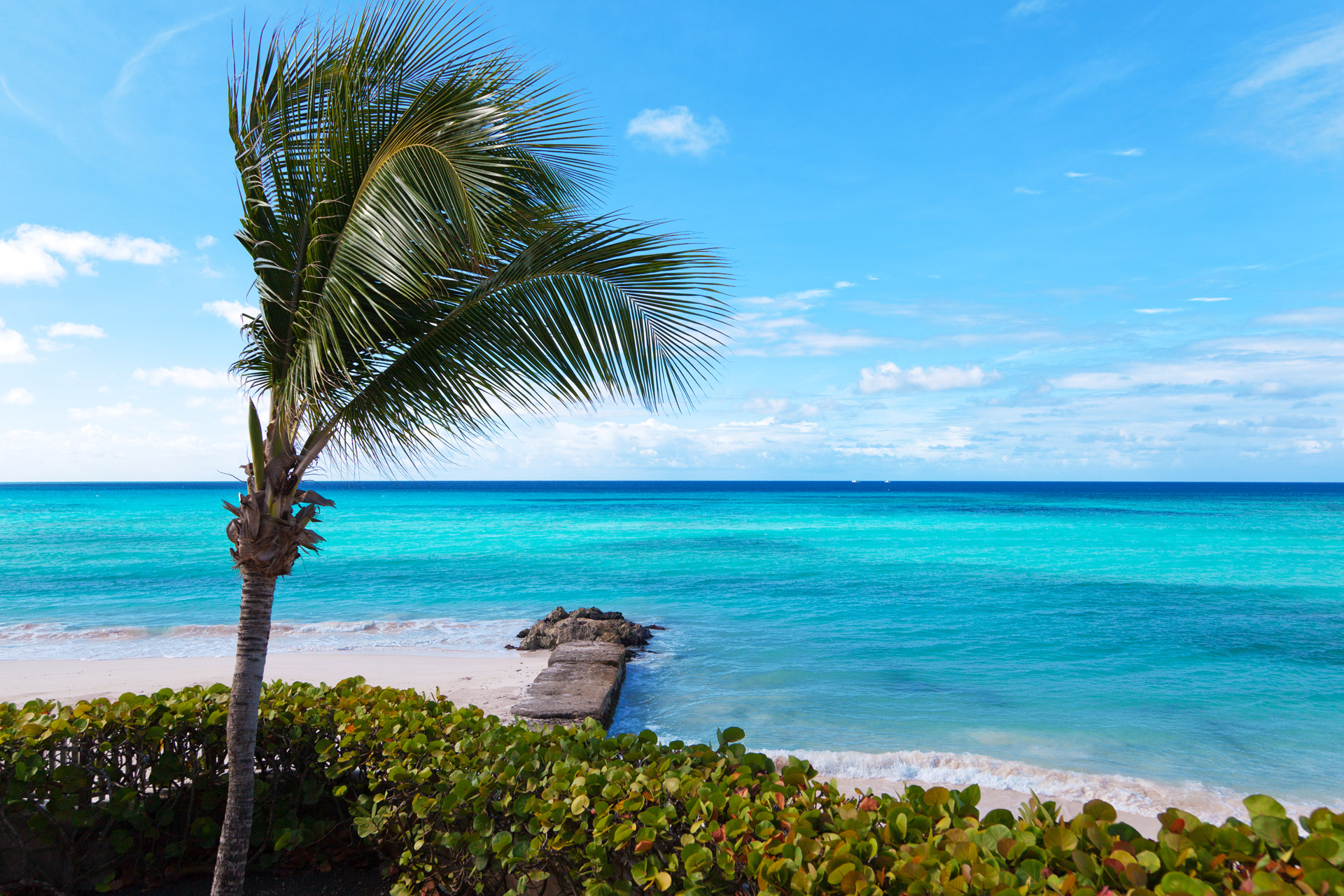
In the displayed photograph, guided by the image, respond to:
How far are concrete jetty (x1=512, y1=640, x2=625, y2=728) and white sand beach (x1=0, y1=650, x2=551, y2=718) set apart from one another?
579mm

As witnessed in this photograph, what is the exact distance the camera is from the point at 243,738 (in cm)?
344

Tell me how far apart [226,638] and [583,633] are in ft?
23.2

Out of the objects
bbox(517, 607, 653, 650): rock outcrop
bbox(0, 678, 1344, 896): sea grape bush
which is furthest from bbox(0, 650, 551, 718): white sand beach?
bbox(0, 678, 1344, 896): sea grape bush

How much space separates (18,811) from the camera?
3.55m

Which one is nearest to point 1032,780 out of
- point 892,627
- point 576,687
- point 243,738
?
point 576,687

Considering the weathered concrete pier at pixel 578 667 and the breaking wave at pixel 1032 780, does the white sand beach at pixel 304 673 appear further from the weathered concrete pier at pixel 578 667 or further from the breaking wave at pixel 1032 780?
the breaking wave at pixel 1032 780

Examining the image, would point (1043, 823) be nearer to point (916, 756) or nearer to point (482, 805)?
point (482, 805)

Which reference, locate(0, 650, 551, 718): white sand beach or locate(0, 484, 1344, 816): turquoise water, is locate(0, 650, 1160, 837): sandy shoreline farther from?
locate(0, 484, 1344, 816): turquoise water

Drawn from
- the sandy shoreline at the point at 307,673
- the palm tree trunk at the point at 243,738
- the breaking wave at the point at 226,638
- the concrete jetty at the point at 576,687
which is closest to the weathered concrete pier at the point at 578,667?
the concrete jetty at the point at 576,687

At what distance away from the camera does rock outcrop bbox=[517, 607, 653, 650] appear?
37.0 feet

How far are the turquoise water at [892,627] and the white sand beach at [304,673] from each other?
1037 millimetres

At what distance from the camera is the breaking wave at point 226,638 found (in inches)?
467

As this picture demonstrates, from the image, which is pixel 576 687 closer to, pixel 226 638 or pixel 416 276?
pixel 416 276

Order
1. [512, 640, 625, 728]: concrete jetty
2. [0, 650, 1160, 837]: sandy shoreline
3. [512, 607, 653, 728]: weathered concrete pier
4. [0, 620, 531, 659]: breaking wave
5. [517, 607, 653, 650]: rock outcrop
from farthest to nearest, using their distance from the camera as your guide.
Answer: [0, 620, 531, 659]: breaking wave
[517, 607, 653, 650]: rock outcrop
[0, 650, 1160, 837]: sandy shoreline
[512, 607, 653, 728]: weathered concrete pier
[512, 640, 625, 728]: concrete jetty
